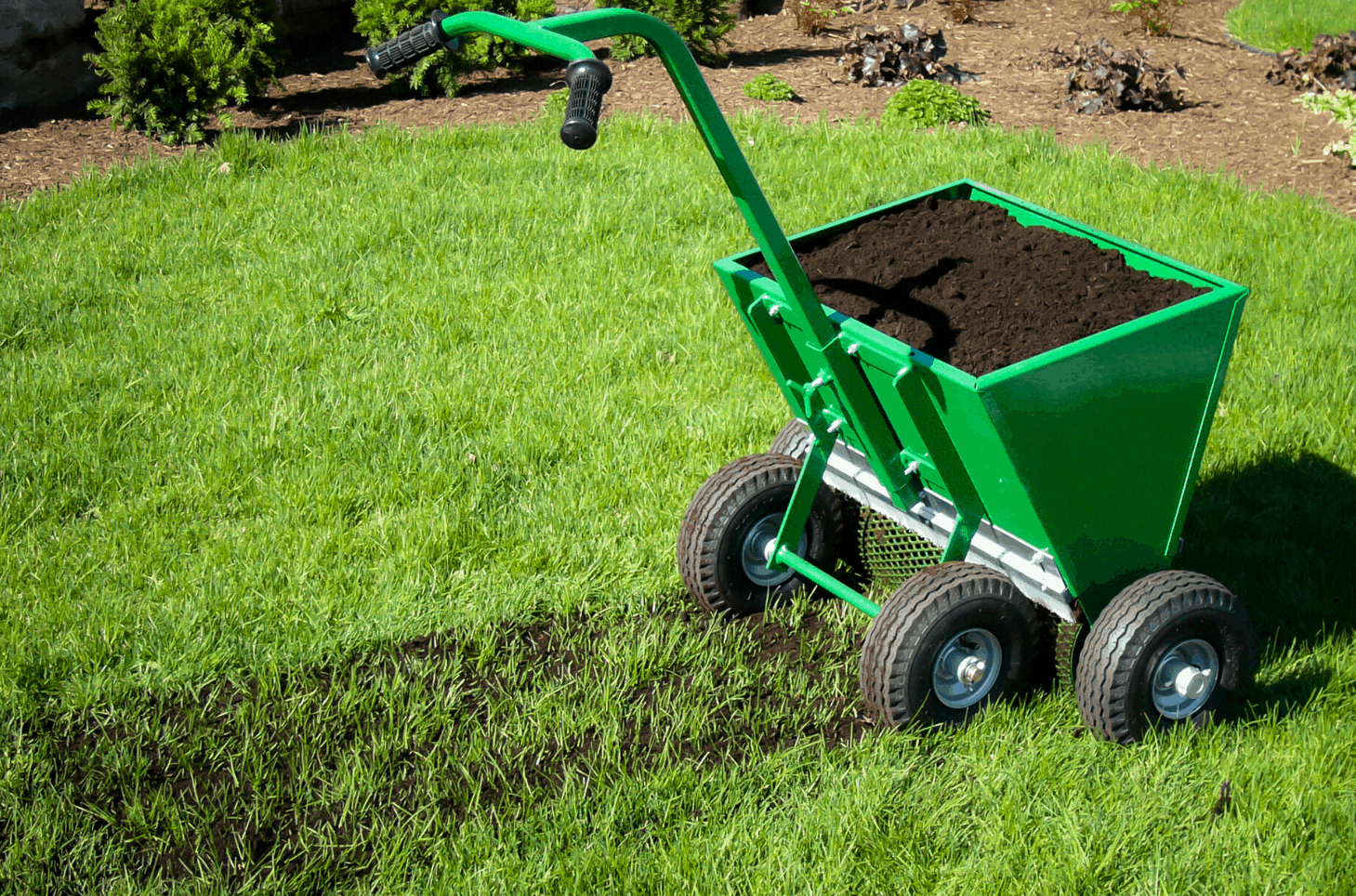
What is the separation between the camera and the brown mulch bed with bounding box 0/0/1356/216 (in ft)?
24.3

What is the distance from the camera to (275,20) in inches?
326

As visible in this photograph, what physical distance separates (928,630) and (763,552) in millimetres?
853

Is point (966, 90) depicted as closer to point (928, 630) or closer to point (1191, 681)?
point (1191, 681)

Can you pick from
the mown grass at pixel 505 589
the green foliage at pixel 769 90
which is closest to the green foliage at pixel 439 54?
the green foliage at pixel 769 90

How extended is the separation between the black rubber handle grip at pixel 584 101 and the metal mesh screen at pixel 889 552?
187 cm

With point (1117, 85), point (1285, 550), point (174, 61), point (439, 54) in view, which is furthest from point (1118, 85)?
point (174, 61)

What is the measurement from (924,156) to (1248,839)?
5.24m

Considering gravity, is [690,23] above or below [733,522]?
above

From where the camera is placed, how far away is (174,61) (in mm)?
7535

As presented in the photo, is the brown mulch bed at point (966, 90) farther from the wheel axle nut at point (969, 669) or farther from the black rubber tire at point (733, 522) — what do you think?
the wheel axle nut at point (969, 669)

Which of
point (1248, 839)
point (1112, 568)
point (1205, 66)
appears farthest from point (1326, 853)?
point (1205, 66)

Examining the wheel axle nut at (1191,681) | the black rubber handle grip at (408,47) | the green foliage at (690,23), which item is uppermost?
the black rubber handle grip at (408,47)

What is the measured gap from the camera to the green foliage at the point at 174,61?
7.44m

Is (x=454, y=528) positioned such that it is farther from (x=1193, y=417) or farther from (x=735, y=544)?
(x=1193, y=417)
